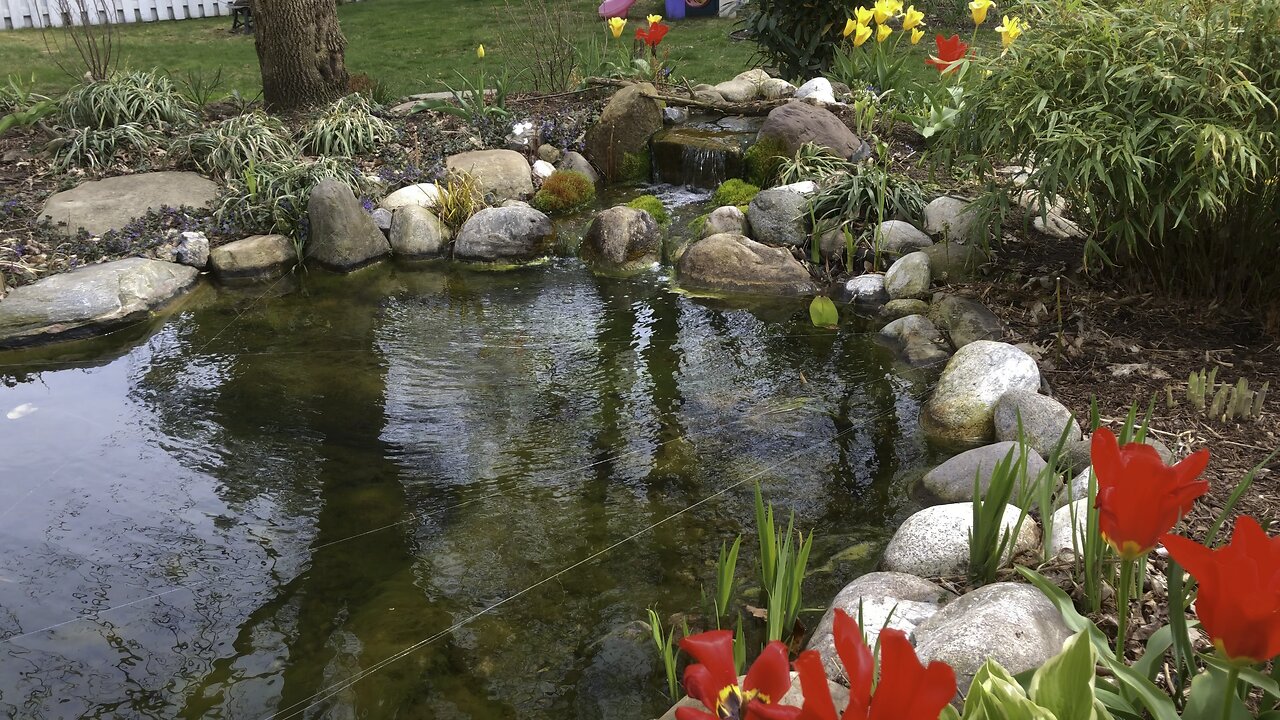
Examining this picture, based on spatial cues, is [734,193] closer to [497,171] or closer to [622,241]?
[622,241]

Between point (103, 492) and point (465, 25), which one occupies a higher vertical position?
point (465, 25)

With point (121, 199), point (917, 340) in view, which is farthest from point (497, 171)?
point (917, 340)

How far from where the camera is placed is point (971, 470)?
354 cm

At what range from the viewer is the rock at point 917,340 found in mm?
4879

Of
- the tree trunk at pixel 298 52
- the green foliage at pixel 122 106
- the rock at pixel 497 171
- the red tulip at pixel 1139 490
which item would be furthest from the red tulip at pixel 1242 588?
the tree trunk at pixel 298 52

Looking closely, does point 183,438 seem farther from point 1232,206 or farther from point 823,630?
point 1232,206

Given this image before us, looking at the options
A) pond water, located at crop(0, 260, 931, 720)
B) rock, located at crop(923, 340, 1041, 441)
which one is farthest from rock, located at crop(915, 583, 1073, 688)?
rock, located at crop(923, 340, 1041, 441)

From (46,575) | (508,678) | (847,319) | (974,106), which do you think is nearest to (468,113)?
(847,319)

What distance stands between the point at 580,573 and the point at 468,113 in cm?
595

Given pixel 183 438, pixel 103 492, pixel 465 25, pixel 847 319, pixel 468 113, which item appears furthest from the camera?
pixel 465 25

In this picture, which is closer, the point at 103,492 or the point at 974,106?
the point at 103,492

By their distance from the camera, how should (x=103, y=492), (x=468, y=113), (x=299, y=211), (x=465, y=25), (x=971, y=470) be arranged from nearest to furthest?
(x=971, y=470)
(x=103, y=492)
(x=299, y=211)
(x=468, y=113)
(x=465, y=25)

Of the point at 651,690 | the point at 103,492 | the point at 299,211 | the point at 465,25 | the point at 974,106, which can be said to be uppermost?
the point at 465,25

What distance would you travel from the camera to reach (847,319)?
5551 millimetres
